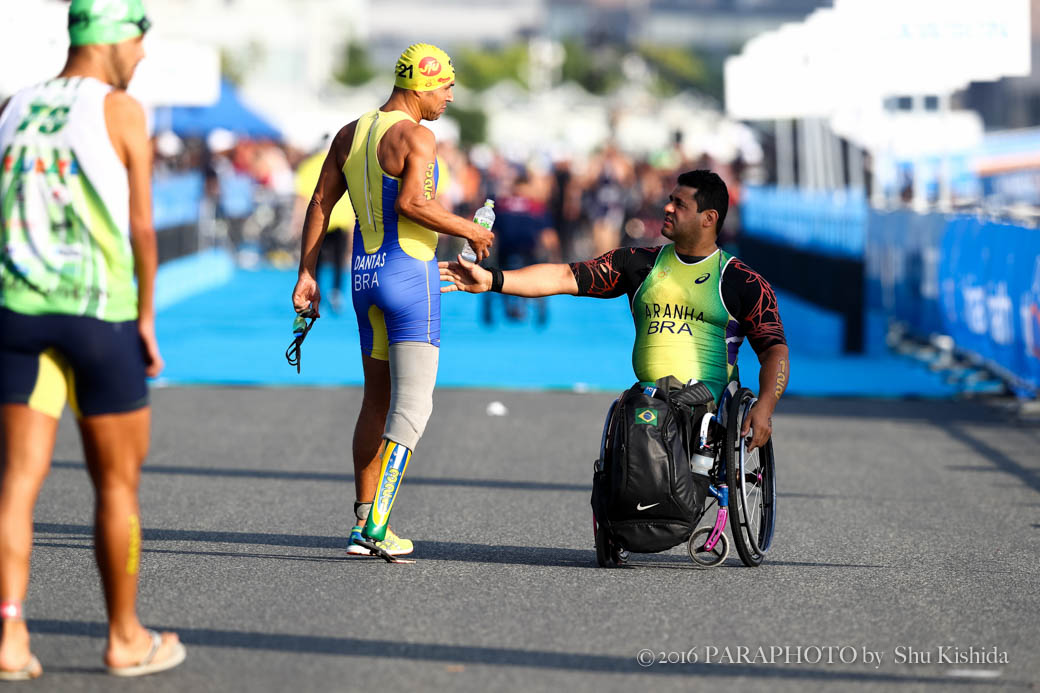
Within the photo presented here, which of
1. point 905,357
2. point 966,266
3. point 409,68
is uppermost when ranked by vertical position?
point 409,68

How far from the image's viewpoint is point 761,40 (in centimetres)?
2677

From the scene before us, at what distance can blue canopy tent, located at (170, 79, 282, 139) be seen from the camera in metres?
33.3

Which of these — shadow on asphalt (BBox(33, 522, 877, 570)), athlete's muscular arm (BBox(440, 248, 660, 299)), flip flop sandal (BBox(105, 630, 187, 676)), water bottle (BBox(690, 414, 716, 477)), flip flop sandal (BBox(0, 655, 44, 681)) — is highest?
athlete's muscular arm (BBox(440, 248, 660, 299))

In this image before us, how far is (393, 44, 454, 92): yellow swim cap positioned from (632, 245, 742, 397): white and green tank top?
116 centimetres

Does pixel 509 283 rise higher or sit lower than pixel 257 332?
higher

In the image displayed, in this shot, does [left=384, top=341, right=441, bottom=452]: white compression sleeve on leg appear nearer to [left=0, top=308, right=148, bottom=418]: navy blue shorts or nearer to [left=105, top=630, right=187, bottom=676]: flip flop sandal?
[left=105, top=630, right=187, bottom=676]: flip flop sandal

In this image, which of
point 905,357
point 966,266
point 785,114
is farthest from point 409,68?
point 785,114

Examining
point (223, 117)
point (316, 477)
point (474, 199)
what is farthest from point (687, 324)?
point (223, 117)

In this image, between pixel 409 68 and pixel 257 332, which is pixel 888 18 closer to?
pixel 257 332

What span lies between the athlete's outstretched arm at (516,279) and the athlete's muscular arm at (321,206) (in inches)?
20.3

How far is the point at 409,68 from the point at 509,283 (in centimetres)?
94

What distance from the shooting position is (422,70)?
23.3ft

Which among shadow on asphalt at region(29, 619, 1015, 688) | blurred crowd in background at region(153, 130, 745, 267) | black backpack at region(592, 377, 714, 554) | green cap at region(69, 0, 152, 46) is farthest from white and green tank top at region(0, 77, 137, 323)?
blurred crowd in background at region(153, 130, 745, 267)

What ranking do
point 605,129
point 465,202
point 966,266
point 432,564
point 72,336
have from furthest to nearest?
point 605,129, point 465,202, point 966,266, point 432,564, point 72,336
